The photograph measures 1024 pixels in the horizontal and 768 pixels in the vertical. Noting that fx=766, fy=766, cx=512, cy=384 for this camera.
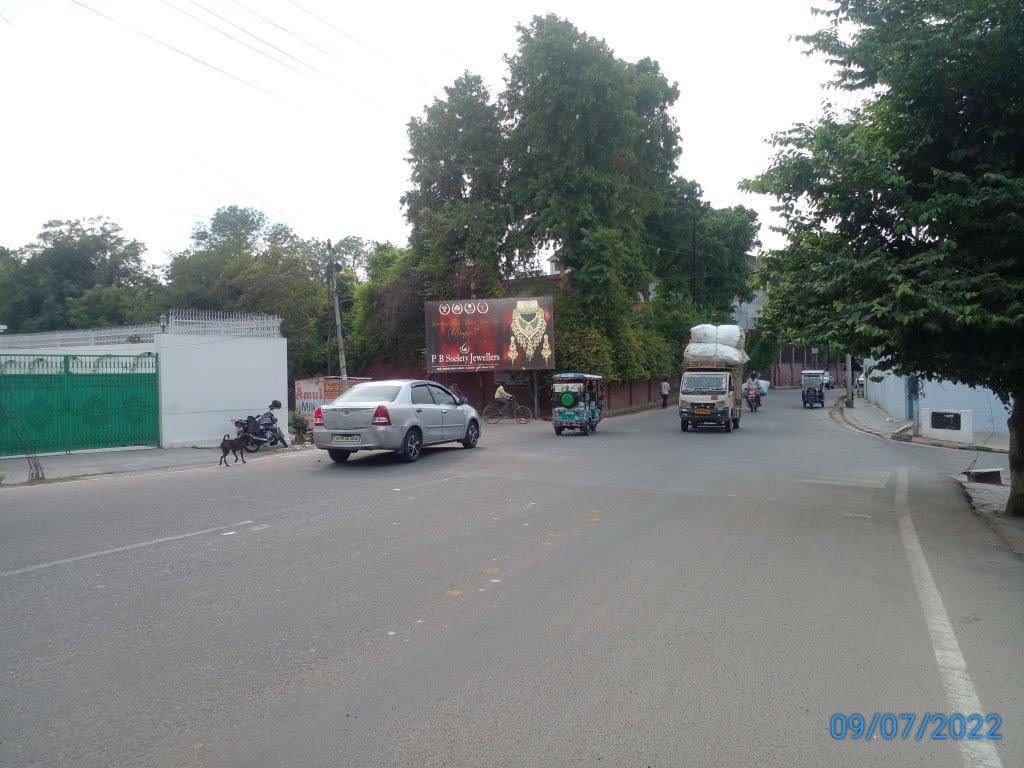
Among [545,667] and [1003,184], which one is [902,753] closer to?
[545,667]

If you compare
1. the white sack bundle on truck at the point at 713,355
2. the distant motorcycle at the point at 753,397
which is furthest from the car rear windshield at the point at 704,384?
the distant motorcycle at the point at 753,397

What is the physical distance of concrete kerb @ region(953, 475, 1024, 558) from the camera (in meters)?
8.95

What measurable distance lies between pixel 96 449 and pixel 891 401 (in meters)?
33.6

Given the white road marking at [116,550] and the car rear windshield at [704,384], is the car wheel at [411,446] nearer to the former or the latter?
the white road marking at [116,550]

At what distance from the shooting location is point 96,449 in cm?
1772

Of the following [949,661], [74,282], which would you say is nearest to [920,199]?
[949,661]

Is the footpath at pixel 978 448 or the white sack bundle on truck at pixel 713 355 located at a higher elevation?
the white sack bundle on truck at pixel 713 355

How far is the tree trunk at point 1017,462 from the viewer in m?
10.3

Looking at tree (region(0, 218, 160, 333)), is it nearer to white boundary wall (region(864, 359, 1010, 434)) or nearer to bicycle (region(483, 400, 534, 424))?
bicycle (region(483, 400, 534, 424))

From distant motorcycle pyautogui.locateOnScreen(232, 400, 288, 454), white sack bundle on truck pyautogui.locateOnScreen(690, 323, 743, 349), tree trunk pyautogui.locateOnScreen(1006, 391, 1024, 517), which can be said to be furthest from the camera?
white sack bundle on truck pyautogui.locateOnScreen(690, 323, 743, 349)

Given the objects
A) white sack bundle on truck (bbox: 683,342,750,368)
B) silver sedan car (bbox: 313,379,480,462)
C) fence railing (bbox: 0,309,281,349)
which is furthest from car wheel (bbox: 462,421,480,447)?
white sack bundle on truck (bbox: 683,342,750,368)

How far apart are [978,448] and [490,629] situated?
19.9 m
